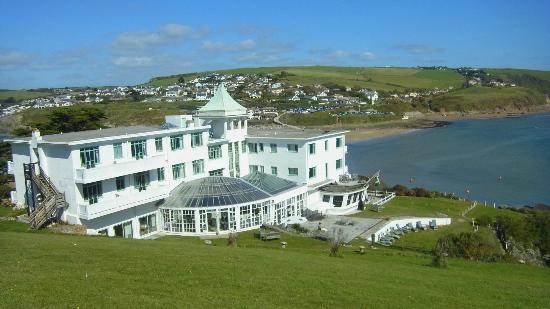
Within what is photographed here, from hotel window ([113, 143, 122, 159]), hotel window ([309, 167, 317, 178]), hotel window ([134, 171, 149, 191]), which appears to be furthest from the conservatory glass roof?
hotel window ([113, 143, 122, 159])

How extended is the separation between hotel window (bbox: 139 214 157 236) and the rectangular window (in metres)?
2.78

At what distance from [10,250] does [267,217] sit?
21103mm

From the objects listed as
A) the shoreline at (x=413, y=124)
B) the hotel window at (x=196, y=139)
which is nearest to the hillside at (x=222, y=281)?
the hotel window at (x=196, y=139)

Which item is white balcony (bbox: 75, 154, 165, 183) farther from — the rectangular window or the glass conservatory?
the glass conservatory

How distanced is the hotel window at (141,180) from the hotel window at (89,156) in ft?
11.3

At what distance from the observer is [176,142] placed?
3625 centimetres

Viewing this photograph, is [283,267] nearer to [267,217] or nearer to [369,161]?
[267,217]

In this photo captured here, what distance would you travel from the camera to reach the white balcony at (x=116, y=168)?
29.0 m

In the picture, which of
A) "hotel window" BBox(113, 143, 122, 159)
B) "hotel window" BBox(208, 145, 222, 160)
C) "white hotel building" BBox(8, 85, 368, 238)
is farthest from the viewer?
"hotel window" BBox(208, 145, 222, 160)

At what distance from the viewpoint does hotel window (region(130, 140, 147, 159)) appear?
108 ft

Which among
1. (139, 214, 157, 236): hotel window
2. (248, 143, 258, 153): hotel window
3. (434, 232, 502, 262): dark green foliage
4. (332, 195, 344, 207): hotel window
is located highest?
(248, 143, 258, 153): hotel window

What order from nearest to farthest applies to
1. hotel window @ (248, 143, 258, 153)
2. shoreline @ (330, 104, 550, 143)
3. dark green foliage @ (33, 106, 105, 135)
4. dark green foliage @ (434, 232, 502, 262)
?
dark green foliage @ (434, 232, 502, 262)
hotel window @ (248, 143, 258, 153)
dark green foliage @ (33, 106, 105, 135)
shoreline @ (330, 104, 550, 143)

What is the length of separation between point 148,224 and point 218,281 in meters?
21.3

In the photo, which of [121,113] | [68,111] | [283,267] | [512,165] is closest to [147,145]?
[283,267]
